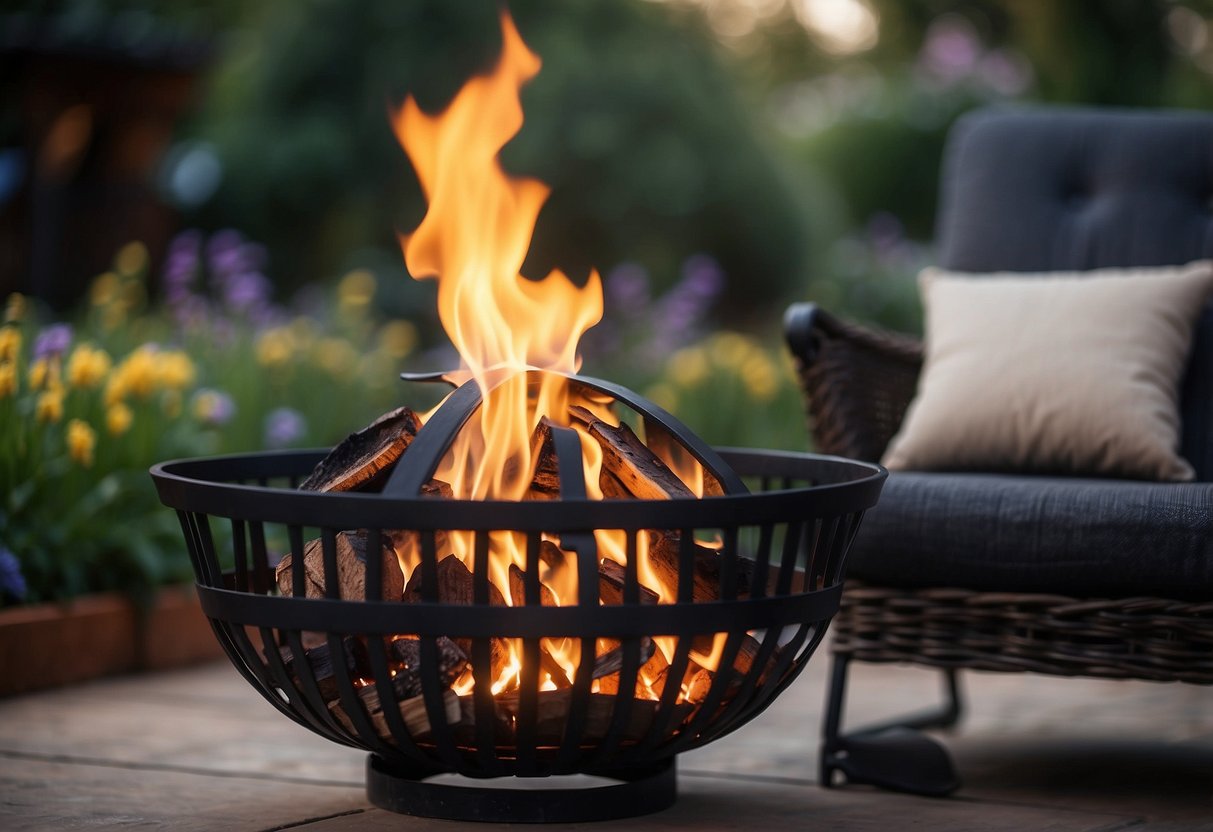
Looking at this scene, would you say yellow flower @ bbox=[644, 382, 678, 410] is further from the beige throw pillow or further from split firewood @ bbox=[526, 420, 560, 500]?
split firewood @ bbox=[526, 420, 560, 500]

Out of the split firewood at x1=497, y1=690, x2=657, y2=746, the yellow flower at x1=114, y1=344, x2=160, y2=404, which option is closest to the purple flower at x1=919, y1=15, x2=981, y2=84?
the yellow flower at x1=114, y1=344, x2=160, y2=404

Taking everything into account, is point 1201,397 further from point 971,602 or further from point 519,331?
point 519,331

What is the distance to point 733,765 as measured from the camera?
7.15ft

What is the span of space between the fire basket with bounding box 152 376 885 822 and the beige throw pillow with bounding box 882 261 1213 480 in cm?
60

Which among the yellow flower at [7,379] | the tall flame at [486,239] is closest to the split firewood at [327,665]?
the tall flame at [486,239]

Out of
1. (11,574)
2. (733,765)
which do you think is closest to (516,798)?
(733,765)

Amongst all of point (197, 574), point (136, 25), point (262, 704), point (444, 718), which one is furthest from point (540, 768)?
point (136, 25)

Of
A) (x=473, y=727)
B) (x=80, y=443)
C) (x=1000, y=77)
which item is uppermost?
(x=1000, y=77)

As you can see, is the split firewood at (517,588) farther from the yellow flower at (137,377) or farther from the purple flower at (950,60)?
the purple flower at (950,60)

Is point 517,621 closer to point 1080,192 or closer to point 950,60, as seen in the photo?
point 1080,192

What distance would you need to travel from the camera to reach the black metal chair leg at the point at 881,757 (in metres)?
2.00

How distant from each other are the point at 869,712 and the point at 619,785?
985 mm

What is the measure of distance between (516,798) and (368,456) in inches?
16.5

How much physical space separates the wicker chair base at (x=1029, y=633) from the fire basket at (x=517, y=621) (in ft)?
1.18
